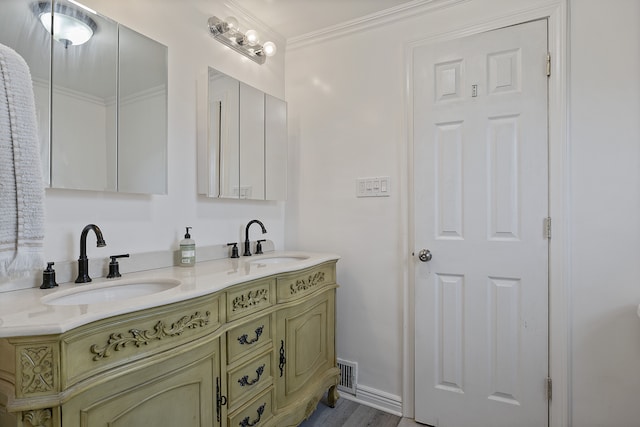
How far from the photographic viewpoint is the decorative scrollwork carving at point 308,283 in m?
1.60

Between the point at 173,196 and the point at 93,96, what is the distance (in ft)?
1.68

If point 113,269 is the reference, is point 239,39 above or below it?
above

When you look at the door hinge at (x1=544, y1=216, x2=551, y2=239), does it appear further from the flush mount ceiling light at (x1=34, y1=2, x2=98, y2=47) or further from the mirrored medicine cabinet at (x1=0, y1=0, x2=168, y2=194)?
the flush mount ceiling light at (x1=34, y1=2, x2=98, y2=47)

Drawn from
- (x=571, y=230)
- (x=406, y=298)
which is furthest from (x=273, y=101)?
(x=571, y=230)

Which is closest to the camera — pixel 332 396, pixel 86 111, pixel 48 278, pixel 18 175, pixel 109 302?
pixel 18 175

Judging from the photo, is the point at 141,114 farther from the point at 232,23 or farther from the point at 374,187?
the point at 374,187

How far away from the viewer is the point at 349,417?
6.23ft

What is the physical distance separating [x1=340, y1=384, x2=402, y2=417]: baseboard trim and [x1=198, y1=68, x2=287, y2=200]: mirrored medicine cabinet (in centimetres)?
129

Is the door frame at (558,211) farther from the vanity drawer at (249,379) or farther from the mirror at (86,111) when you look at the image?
the mirror at (86,111)

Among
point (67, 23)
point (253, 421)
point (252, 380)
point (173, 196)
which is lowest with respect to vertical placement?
point (253, 421)

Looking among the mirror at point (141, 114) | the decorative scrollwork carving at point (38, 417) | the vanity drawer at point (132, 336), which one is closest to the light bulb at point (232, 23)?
the mirror at point (141, 114)

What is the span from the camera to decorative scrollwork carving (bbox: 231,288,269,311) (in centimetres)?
127

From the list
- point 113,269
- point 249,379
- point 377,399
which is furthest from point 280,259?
point 377,399

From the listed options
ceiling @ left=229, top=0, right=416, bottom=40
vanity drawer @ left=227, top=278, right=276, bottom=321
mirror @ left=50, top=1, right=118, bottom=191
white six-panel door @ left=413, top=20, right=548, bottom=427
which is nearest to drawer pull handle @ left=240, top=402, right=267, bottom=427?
vanity drawer @ left=227, top=278, right=276, bottom=321
